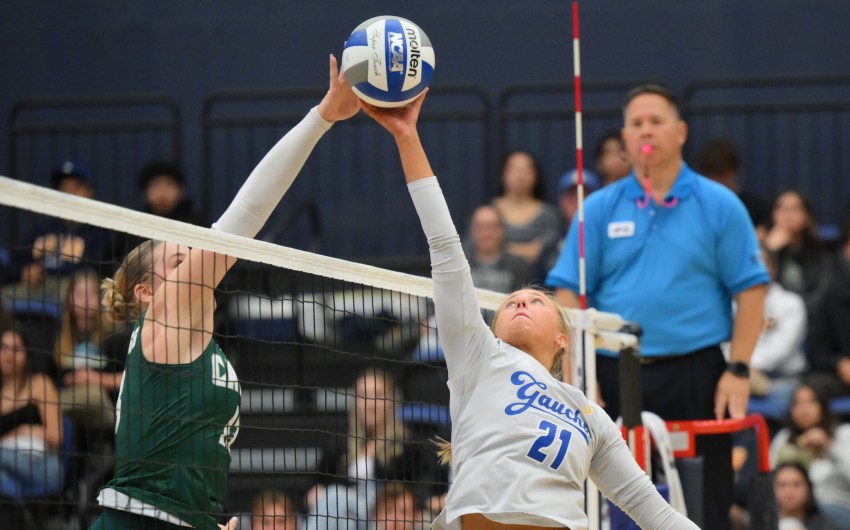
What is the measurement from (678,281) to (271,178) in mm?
2832

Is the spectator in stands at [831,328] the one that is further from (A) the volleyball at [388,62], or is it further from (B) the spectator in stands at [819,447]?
(A) the volleyball at [388,62]

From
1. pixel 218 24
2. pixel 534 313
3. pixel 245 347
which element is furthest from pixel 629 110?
pixel 218 24

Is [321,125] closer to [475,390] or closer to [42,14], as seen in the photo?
[475,390]

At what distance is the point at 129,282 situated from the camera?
4.59 metres

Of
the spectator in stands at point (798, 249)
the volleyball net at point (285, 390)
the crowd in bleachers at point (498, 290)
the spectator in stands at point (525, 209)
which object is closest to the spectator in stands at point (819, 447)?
the crowd in bleachers at point (498, 290)

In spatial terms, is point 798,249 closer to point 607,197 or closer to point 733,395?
point 607,197

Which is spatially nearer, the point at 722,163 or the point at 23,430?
the point at 23,430

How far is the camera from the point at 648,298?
6730 mm

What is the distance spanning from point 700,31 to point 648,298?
6087 millimetres

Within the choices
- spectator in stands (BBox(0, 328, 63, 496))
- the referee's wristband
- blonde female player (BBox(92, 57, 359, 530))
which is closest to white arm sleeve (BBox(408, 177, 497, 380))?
blonde female player (BBox(92, 57, 359, 530))

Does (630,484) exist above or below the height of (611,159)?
below

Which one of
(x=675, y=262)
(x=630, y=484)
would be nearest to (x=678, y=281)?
(x=675, y=262)

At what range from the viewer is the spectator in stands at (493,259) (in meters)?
10.0

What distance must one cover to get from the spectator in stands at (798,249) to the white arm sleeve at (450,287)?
21.6ft
